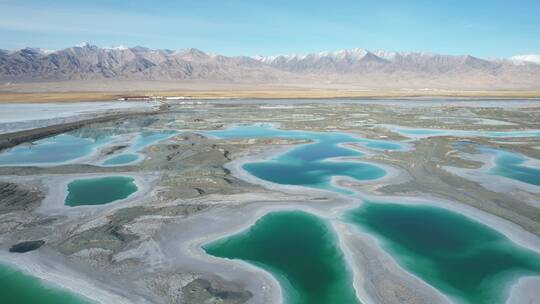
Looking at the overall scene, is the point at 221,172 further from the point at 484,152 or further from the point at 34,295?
the point at 484,152

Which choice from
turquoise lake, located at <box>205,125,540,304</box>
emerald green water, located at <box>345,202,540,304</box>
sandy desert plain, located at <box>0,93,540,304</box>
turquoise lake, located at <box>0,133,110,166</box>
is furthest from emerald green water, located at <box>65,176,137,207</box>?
emerald green water, located at <box>345,202,540,304</box>

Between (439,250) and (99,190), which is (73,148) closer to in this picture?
(99,190)

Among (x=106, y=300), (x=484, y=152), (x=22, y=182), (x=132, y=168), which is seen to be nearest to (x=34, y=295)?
(x=106, y=300)

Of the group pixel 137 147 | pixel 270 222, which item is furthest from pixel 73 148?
pixel 270 222

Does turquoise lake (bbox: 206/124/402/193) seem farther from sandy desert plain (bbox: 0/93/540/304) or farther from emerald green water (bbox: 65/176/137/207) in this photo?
emerald green water (bbox: 65/176/137/207)

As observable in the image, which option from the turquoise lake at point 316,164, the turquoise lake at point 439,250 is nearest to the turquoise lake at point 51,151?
the turquoise lake at point 316,164

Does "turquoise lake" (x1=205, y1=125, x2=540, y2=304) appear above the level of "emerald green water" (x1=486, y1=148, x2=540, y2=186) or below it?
below
